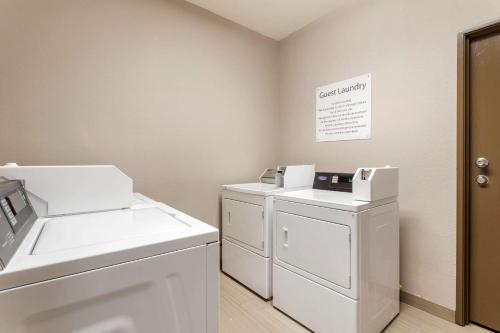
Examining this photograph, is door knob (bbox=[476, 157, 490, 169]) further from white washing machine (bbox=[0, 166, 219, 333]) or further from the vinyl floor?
white washing machine (bbox=[0, 166, 219, 333])

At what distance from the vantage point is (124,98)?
→ 6.34ft

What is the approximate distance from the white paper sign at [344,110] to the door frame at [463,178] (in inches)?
23.9

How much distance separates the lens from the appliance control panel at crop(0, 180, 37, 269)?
65cm

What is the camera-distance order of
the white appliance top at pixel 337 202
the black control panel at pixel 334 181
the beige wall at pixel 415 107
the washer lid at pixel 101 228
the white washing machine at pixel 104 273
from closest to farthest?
the white washing machine at pixel 104 273, the washer lid at pixel 101 228, the white appliance top at pixel 337 202, the beige wall at pixel 415 107, the black control panel at pixel 334 181

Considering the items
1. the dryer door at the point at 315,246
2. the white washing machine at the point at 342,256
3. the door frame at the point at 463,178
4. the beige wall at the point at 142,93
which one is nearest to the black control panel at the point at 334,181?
the white washing machine at the point at 342,256

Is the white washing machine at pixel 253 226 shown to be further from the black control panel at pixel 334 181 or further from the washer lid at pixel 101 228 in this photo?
the washer lid at pixel 101 228

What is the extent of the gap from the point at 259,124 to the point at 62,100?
5.90 feet

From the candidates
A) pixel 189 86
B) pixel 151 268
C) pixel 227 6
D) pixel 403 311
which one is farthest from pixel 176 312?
pixel 227 6

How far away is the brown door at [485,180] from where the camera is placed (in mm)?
1547

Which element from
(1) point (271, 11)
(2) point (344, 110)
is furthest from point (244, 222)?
(1) point (271, 11)

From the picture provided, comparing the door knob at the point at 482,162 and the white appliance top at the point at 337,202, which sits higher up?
the door knob at the point at 482,162

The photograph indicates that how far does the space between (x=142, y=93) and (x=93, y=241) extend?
1.54 m

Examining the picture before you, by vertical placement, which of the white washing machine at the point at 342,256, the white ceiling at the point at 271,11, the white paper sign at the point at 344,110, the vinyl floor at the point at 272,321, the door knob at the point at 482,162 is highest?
the white ceiling at the point at 271,11

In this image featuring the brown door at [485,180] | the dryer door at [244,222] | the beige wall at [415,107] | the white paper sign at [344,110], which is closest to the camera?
the brown door at [485,180]
